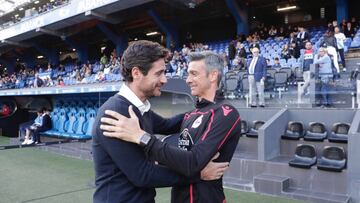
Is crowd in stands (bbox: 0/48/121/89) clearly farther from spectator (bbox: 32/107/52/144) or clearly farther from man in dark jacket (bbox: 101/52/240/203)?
man in dark jacket (bbox: 101/52/240/203)

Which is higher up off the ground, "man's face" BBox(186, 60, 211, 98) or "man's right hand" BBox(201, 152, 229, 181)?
"man's face" BBox(186, 60, 211, 98)

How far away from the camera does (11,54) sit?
3538 cm

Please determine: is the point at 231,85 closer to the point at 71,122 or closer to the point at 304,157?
the point at 304,157

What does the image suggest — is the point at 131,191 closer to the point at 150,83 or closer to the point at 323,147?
the point at 150,83

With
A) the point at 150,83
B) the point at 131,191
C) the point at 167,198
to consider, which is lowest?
the point at 167,198

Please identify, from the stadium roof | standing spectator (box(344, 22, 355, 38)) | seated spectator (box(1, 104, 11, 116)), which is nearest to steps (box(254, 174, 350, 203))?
standing spectator (box(344, 22, 355, 38))

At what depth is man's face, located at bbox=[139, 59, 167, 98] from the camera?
5.99 feet

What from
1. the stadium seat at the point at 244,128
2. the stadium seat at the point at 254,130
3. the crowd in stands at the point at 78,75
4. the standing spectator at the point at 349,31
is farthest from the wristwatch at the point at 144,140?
the standing spectator at the point at 349,31

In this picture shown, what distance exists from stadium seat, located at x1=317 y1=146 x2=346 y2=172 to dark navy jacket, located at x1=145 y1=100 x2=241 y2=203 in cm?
419

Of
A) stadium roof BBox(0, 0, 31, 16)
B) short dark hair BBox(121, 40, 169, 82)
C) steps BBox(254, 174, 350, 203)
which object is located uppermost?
stadium roof BBox(0, 0, 31, 16)

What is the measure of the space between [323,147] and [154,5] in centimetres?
1551

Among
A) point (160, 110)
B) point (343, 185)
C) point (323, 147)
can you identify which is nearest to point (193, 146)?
point (343, 185)

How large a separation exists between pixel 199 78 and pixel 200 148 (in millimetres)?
531

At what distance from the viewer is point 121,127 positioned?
5.49 ft
